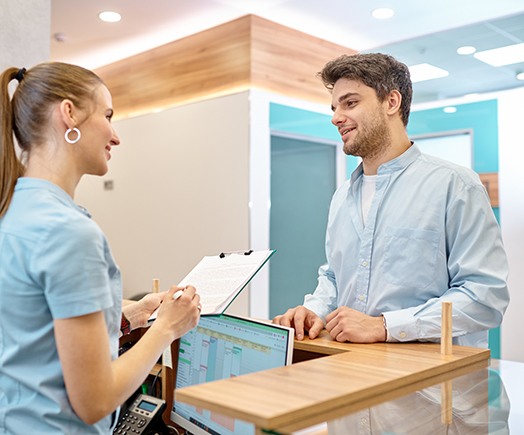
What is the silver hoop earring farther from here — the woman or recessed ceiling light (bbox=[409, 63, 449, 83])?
recessed ceiling light (bbox=[409, 63, 449, 83])

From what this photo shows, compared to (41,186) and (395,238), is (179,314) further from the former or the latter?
(395,238)

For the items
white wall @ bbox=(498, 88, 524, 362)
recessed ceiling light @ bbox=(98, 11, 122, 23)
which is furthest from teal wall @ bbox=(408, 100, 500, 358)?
recessed ceiling light @ bbox=(98, 11, 122, 23)

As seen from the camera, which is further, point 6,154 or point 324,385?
point 6,154

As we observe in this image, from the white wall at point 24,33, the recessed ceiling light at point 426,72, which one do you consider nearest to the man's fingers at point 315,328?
the white wall at point 24,33

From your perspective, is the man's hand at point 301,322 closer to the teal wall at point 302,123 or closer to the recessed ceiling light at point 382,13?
the teal wall at point 302,123

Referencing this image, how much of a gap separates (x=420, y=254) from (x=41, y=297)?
3.63 ft

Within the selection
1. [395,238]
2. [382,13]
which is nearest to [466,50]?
[382,13]

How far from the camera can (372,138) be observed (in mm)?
1994

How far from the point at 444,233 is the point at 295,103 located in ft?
12.1

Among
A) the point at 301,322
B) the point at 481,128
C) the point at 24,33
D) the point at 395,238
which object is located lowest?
the point at 301,322

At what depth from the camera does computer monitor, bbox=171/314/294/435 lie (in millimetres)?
1509

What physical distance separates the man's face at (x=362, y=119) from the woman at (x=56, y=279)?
1.00 m

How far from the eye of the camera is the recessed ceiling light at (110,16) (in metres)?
5.19

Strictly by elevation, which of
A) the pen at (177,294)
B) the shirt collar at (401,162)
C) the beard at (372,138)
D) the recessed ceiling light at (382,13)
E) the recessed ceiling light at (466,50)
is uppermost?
the recessed ceiling light at (382,13)
